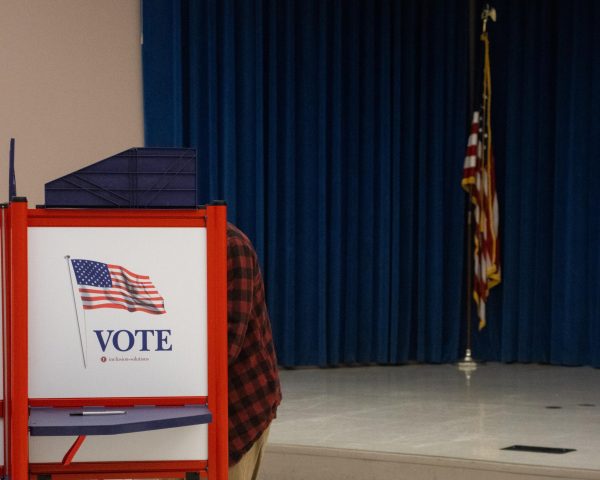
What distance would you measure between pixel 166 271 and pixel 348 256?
5475 millimetres

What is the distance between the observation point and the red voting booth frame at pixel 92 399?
5.24 feet

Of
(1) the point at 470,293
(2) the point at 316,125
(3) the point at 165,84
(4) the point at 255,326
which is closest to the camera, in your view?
(4) the point at 255,326

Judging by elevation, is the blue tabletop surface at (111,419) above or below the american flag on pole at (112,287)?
below

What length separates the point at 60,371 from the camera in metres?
1.63

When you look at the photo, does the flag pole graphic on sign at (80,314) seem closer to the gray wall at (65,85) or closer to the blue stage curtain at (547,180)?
the gray wall at (65,85)

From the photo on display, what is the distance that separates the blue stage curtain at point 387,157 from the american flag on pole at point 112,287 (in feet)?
16.1

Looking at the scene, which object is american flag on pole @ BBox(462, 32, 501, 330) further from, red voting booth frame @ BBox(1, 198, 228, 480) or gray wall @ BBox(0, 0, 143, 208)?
red voting booth frame @ BBox(1, 198, 228, 480)

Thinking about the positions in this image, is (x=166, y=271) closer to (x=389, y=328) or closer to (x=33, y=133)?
(x=33, y=133)

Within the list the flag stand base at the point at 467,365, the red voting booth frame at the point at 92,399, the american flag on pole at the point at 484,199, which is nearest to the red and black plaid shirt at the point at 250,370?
the red voting booth frame at the point at 92,399

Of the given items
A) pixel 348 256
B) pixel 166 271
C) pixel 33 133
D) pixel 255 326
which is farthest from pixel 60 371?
pixel 348 256

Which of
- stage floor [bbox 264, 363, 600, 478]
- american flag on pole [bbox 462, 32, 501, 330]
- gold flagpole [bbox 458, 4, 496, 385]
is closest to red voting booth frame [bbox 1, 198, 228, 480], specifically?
stage floor [bbox 264, 363, 600, 478]

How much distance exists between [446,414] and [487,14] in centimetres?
317

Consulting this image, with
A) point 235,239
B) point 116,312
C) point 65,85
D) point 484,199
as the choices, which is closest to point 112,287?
point 116,312

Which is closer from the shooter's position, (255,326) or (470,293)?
(255,326)
